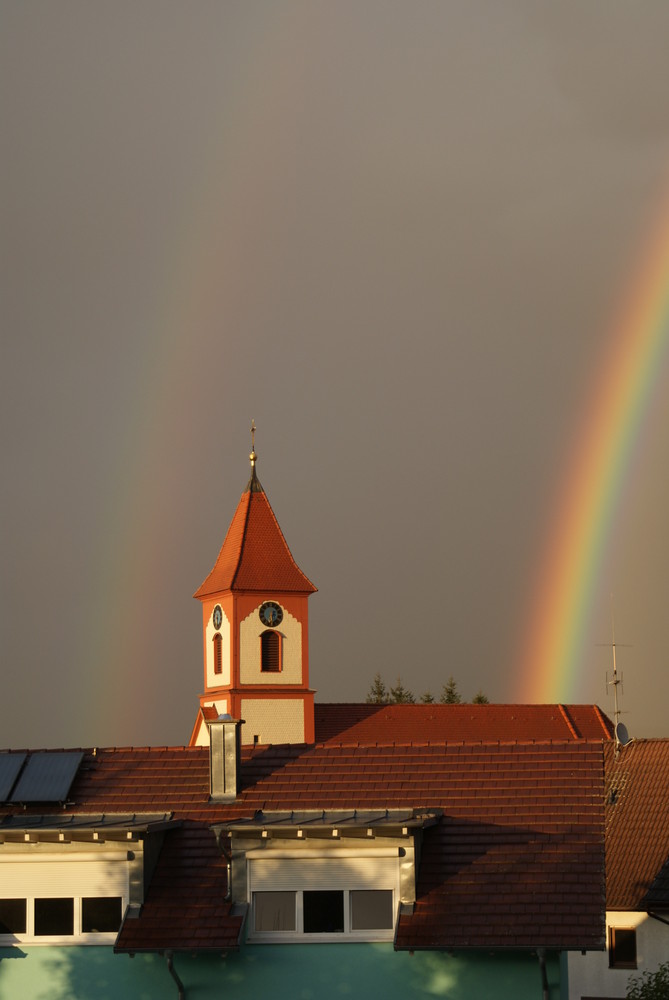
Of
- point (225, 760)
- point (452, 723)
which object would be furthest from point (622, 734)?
point (452, 723)

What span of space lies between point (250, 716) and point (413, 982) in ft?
175

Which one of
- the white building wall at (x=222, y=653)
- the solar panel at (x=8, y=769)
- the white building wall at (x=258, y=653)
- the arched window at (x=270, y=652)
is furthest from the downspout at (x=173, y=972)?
the white building wall at (x=222, y=653)

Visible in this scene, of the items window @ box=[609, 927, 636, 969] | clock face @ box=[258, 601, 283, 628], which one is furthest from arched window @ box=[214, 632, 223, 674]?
window @ box=[609, 927, 636, 969]

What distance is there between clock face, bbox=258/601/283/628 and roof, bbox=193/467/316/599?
76 centimetres

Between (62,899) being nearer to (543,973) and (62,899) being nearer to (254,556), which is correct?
(543,973)

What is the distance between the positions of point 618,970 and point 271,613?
3469 centimetres

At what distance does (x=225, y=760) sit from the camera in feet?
75.7

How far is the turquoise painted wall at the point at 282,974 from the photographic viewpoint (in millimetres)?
20266

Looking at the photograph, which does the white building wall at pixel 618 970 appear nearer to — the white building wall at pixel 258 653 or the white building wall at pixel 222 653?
the white building wall at pixel 258 653

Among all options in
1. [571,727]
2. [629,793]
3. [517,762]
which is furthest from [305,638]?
[517,762]

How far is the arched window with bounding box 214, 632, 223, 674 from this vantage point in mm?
76312

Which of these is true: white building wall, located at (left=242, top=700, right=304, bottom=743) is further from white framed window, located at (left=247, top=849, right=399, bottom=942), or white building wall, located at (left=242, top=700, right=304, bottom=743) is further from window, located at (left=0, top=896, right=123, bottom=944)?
white framed window, located at (left=247, top=849, right=399, bottom=942)

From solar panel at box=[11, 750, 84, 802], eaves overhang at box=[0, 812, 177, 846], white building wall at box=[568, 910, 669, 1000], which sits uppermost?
solar panel at box=[11, 750, 84, 802]

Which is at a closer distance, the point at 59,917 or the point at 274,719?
the point at 59,917
